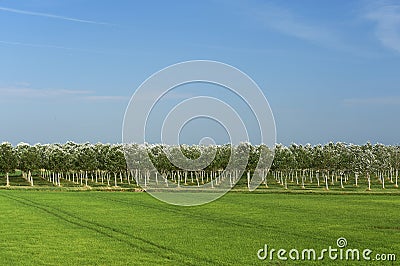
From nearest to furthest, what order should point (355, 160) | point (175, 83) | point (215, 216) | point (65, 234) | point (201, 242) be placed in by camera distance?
point (175, 83) → point (201, 242) → point (65, 234) → point (215, 216) → point (355, 160)

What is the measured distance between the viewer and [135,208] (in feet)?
141

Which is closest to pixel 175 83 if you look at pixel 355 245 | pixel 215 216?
pixel 355 245

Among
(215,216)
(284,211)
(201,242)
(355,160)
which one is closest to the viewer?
(201,242)

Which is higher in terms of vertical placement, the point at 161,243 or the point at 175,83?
the point at 175,83

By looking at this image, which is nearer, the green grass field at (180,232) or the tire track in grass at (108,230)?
the tire track in grass at (108,230)

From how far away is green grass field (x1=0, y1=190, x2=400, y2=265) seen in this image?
71.4 feet

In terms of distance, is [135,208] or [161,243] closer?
[161,243]

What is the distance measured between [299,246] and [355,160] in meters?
61.2

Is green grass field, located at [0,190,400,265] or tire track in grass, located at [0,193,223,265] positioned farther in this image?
→ green grass field, located at [0,190,400,265]

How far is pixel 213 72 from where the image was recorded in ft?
71.5

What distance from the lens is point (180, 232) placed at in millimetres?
28281

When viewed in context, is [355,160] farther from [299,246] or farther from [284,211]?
[299,246]

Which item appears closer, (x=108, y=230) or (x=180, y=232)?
(x=180, y=232)

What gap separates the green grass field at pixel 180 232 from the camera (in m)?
21.8
